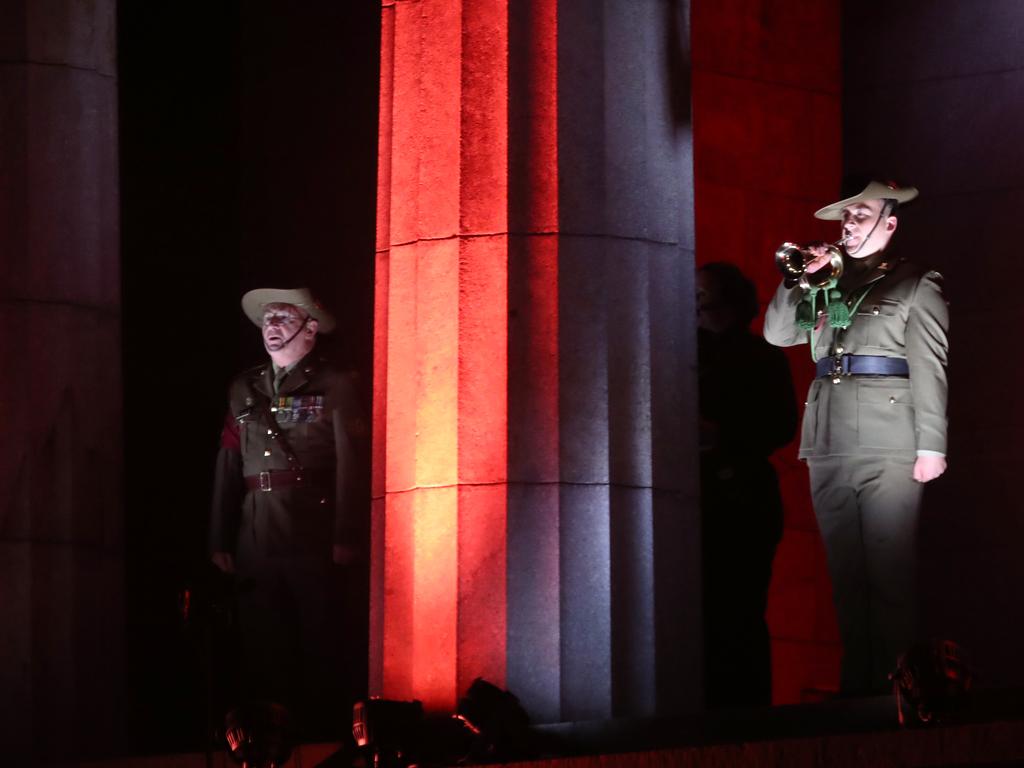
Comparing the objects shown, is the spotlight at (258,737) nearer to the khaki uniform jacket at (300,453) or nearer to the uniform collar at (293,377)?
the khaki uniform jacket at (300,453)

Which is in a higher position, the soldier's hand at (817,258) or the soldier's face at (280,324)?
the soldier's hand at (817,258)

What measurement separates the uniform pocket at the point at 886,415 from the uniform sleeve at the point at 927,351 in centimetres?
6

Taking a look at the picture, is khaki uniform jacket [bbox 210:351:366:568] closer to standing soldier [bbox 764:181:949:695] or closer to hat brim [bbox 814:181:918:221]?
standing soldier [bbox 764:181:949:695]

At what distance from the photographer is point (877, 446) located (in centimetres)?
1233

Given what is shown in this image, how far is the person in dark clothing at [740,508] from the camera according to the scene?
13.4 metres

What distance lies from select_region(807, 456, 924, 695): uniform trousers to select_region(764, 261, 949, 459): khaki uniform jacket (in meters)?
0.09

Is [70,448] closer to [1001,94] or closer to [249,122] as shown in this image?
[249,122]

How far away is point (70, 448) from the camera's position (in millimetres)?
14727

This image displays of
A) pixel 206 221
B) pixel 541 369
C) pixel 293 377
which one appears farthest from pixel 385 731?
pixel 206 221

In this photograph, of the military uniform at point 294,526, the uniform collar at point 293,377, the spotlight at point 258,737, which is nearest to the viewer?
the spotlight at point 258,737

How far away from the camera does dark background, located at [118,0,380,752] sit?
55.1ft

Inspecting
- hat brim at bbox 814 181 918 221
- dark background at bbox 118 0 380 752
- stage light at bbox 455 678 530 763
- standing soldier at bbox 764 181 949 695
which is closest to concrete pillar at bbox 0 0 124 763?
dark background at bbox 118 0 380 752

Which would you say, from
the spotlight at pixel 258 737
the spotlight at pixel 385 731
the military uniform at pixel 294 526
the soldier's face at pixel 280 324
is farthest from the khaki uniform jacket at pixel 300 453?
the spotlight at pixel 258 737

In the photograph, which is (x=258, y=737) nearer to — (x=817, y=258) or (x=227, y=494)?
(x=817, y=258)
